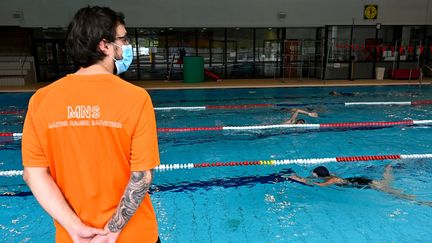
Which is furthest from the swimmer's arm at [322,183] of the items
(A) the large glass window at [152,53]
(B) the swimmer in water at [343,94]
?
(A) the large glass window at [152,53]

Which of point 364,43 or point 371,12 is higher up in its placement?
point 371,12

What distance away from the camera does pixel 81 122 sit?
1221 mm

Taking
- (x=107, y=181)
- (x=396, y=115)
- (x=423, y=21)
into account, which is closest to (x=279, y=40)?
(x=423, y=21)

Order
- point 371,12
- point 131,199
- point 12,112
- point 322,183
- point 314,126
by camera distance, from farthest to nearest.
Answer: point 371,12
point 12,112
point 314,126
point 322,183
point 131,199

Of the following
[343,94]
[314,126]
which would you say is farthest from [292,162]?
[343,94]

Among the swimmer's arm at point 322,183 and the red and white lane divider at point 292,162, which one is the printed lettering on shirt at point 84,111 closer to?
the swimmer's arm at point 322,183

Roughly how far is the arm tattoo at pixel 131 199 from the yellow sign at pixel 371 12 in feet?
53.8

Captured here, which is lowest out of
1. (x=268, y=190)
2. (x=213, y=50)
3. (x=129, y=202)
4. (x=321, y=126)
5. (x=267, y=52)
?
(x=268, y=190)

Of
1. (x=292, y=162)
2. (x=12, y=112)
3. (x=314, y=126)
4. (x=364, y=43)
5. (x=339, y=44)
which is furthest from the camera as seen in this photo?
(x=364, y=43)

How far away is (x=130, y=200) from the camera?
131 cm

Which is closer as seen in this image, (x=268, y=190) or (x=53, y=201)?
(x=53, y=201)

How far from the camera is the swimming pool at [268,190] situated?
3432 mm

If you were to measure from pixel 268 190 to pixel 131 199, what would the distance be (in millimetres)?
3304

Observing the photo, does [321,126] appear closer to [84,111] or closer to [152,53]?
[84,111]
